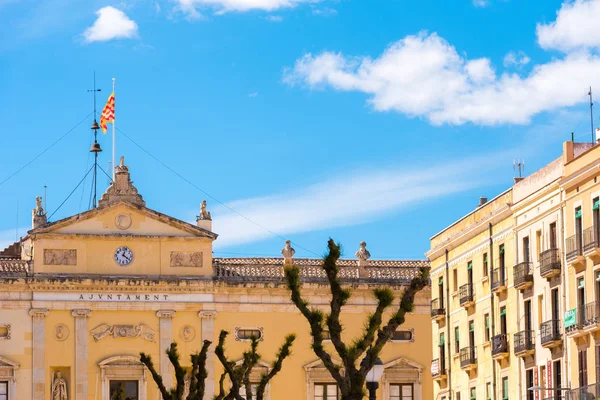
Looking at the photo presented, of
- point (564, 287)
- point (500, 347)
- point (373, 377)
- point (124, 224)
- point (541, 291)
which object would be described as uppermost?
point (124, 224)

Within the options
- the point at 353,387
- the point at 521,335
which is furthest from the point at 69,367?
the point at 353,387

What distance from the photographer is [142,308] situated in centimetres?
8675

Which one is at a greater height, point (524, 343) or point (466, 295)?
point (466, 295)

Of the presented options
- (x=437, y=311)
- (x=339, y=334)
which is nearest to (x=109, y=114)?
(x=437, y=311)

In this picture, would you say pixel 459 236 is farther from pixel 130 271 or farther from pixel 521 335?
pixel 130 271

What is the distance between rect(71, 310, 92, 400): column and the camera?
84938 millimetres

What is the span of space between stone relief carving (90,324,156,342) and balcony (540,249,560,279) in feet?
91.0

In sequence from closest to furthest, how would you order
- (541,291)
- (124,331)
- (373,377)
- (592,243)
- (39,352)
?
(373,377)
(592,243)
(541,291)
(39,352)
(124,331)

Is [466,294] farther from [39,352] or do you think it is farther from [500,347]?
[39,352]

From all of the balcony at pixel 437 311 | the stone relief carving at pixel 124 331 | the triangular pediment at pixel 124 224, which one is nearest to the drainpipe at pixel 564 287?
the balcony at pixel 437 311

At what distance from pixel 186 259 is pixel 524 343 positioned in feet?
86.0

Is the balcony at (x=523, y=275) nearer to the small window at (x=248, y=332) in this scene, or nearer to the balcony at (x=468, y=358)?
the balcony at (x=468, y=358)

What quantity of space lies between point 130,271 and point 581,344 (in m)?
31.9

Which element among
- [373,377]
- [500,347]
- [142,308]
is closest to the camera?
[373,377]
